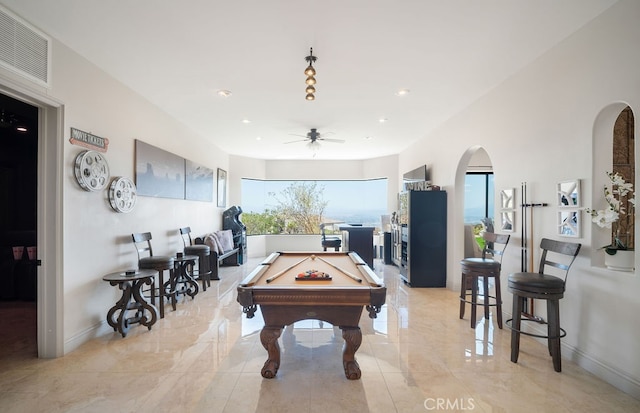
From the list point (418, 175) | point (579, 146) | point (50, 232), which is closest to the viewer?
point (579, 146)

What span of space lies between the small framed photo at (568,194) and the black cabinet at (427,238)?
2.55 m

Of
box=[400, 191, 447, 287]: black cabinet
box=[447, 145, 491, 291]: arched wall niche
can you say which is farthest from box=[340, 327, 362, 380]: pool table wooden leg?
box=[447, 145, 491, 291]: arched wall niche

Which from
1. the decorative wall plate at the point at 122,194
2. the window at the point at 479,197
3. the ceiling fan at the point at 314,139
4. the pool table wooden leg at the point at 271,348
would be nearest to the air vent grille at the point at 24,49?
the decorative wall plate at the point at 122,194

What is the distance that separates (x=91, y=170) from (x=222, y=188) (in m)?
4.94

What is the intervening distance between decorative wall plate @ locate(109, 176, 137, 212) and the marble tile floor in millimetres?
1520

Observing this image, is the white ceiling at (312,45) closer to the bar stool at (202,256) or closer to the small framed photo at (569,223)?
the small framed photo at (569,223)

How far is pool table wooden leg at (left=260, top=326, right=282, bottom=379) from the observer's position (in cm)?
266

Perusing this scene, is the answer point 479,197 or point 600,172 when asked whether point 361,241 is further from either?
point 600,172

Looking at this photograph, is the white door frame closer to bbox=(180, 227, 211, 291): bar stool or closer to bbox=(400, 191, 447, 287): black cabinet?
bbox=(180, 227, 211, 291): bar stool

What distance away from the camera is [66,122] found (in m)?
3.19

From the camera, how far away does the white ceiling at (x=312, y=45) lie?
2586 mm

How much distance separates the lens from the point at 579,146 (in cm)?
296

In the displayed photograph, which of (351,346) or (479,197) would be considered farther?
(479,197)

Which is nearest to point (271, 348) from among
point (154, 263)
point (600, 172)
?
point (154, 263)
